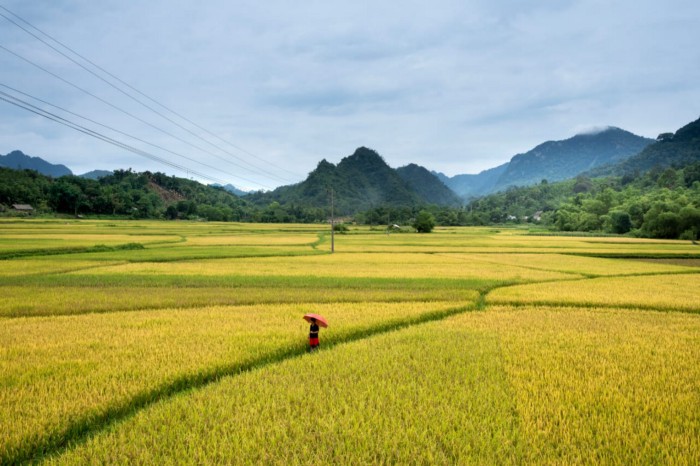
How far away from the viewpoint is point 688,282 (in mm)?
18359

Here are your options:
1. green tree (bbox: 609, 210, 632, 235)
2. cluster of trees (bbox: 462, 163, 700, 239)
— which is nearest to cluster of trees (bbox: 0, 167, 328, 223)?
cluster of trees (bbox: 462, 163, 700, 239)

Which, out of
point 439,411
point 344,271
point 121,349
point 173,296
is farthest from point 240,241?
point 439,411

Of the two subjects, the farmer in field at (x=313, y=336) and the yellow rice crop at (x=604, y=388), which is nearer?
the yellow rice crop at (x=604, y=388)

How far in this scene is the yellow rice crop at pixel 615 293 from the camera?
13.1m

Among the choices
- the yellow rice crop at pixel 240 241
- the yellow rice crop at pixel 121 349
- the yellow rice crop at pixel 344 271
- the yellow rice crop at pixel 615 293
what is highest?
the yellow rice crop at pixel 121 349

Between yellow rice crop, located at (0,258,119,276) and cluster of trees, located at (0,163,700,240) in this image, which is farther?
cluster of trees, located at (0,163,700,240)

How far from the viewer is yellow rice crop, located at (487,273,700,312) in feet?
43.1

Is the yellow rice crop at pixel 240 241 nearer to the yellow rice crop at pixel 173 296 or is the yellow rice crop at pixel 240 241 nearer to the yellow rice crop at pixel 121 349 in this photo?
the yellow rice crop at pixel 173 296

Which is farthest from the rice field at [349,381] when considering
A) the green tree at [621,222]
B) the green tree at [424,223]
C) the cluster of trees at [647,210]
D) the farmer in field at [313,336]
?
the green tree at [621,222]

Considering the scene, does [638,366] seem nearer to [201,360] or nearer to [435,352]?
[435,352]

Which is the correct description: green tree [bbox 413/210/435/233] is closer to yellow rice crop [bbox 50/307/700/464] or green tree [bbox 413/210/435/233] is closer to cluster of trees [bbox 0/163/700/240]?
cluster of trees [bbox 0/163/700/240]

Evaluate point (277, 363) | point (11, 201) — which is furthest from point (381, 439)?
point (11, 201)

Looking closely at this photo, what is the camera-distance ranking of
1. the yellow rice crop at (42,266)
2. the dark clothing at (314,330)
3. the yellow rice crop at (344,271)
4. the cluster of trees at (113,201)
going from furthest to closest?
1. the cluster of trees at (113,201)
2. the yellow rice crop at (344,271)
3. the yellow rice crop at (42,266)
4. the dark clothing at (314,330)

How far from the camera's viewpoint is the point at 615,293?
596 inches
